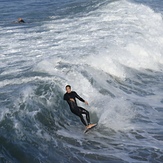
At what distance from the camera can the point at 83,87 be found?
14570mm

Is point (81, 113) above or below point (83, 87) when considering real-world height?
below

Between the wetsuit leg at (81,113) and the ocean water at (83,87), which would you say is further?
the wetsuit leg at (81,113)

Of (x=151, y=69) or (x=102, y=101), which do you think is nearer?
(x=102, y=101)

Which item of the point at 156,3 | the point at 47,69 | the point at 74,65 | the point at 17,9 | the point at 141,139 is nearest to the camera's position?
the point at 141,139

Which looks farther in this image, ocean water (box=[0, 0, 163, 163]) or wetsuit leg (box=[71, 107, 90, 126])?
wetsuit leg (box=[71, 107, 90, 126])

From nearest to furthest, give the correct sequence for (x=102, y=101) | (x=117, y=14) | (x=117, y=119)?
(x=117, y=119) → (x=102, y=101) → (x=117, y=14)

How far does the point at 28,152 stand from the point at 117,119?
3.71 metres

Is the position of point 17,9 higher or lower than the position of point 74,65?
higher

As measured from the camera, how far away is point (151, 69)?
19.1 m

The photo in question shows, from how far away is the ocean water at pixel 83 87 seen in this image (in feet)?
32.5

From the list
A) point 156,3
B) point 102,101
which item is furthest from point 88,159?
point 156,3

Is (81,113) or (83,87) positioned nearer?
(81,113)

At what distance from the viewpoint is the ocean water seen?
9914 mm

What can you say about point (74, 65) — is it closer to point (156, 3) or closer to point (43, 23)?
point (43, 23)
